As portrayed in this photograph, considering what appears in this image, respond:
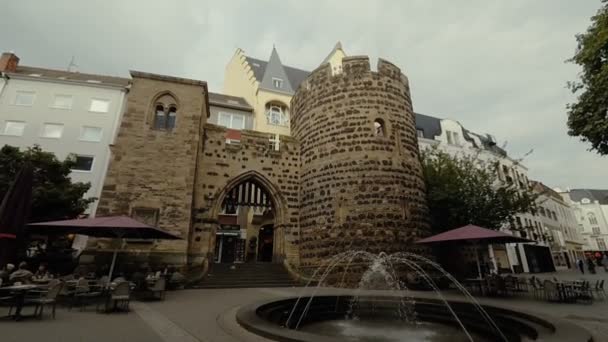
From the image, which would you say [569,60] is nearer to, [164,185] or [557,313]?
[557,313]

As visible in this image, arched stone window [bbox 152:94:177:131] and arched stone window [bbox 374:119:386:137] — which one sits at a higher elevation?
arched stone window [bbox 152:94:177:131]

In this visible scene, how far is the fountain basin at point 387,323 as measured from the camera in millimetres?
3775

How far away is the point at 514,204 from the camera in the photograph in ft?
40.8

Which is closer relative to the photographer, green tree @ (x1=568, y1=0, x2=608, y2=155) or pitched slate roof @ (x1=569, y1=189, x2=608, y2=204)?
green tree @ (x1=568, y1=0, x2=608, y2=155)

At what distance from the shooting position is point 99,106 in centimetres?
2038

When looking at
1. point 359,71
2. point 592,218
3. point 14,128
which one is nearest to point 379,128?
point 359,71

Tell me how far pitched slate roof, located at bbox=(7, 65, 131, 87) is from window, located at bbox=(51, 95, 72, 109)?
4.38 ft

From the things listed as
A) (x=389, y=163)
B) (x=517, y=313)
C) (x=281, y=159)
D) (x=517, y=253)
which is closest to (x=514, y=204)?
(x=389, y=163)

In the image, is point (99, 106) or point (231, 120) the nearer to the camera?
point (99, 106)

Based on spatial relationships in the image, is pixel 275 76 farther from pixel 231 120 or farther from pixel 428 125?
pixel 428 125

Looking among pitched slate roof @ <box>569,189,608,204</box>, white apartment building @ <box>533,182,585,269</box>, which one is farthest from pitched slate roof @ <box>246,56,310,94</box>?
pitched slate roof @ <box>569,189,608,204</box>

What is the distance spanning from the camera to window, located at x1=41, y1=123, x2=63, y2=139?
18734mm

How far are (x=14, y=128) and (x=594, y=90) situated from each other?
96.0 ft

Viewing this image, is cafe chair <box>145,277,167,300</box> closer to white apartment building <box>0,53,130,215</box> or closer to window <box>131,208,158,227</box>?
window <box>131,208,158,227</box>
